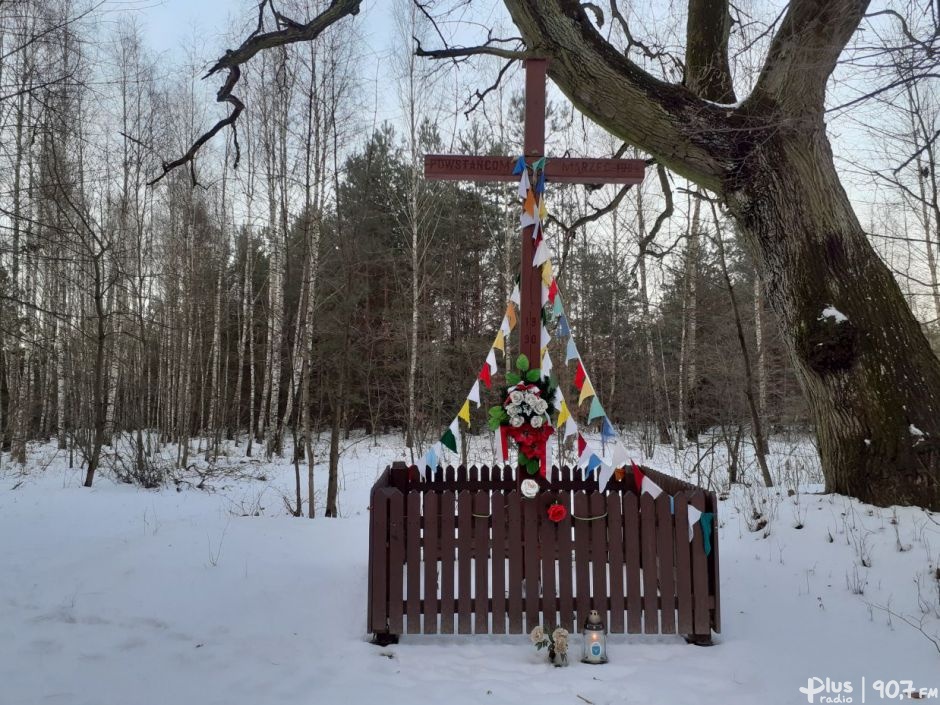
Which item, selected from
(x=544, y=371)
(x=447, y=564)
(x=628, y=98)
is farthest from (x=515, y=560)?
(x=628, y=98)

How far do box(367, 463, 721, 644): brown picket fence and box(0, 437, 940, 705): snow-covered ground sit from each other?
156 mm

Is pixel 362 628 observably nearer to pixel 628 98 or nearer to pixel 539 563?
pixel 539 563

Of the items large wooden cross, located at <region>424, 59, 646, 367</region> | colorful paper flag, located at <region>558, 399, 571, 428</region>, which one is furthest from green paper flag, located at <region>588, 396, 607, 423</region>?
large wooden cross, located at <region>424, 59, 646, 367</region>

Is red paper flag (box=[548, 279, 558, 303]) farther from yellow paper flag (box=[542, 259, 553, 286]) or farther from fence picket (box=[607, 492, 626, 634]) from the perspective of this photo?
fence picket (box=[607, 492, 626, 634])

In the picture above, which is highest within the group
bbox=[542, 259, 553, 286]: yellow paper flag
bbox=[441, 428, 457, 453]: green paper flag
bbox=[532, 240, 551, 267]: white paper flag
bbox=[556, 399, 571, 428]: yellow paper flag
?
bbox=[532, 240, 551, 267]: white paper flag

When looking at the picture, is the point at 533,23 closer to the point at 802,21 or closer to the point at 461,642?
the point at 802,21

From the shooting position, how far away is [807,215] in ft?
15.7

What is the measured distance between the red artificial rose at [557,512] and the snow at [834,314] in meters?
2.96

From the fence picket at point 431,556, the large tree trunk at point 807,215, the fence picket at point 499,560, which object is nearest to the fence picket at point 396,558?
the fence picket at point 431,556

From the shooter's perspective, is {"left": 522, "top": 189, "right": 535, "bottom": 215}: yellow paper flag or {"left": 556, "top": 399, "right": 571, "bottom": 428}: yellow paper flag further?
{"left": 522, "top": 189, "right": 535, "bottom": 215}: yellow paper flag

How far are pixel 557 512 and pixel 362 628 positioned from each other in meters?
1.50

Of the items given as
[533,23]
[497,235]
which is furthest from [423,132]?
[533,23]

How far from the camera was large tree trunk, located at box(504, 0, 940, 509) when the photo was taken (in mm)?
4426

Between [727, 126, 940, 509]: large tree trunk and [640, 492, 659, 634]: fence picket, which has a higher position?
[727, 126, 940, 509]: large tree trunk
